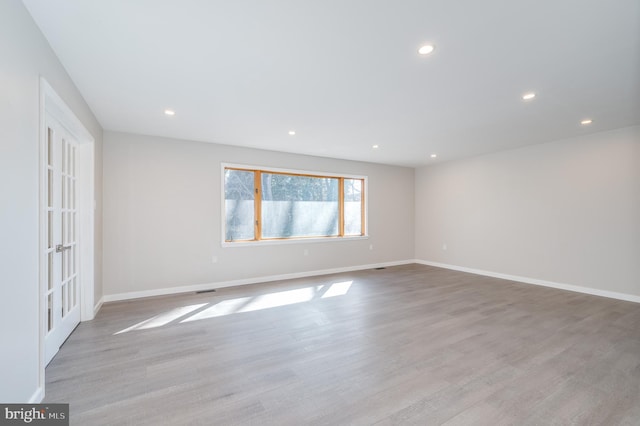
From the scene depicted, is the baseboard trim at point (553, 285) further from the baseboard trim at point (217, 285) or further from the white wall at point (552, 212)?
the baseboard trim at point (217, 285)

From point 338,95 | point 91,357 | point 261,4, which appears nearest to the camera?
point 261,4

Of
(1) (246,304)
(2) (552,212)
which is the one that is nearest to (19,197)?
(1) (246,304)

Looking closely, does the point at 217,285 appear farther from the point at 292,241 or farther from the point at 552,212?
the point at 552,212

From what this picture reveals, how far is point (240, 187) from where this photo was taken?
5160mm

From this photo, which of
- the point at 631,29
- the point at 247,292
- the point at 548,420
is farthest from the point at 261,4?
the point at 247,292

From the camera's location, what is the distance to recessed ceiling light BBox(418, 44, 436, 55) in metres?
2.09

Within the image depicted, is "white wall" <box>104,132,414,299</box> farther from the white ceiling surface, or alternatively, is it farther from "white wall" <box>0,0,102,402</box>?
"white wall" <box>0,0,102,402</box>

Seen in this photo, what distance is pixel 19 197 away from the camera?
1630 mm

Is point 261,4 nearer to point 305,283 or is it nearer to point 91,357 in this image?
point 91,357

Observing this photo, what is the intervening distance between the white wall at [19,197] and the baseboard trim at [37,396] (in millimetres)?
25

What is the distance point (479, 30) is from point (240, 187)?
167 inches

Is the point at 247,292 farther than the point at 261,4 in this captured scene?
Yes

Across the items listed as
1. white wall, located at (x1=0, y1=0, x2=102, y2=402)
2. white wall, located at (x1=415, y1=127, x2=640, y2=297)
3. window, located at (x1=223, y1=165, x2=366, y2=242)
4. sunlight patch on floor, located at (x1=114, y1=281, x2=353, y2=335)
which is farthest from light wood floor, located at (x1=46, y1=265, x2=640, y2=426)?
window, located at (x1=223, y1=165, x2=366, y2=242)

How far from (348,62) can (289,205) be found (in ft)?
12.0
